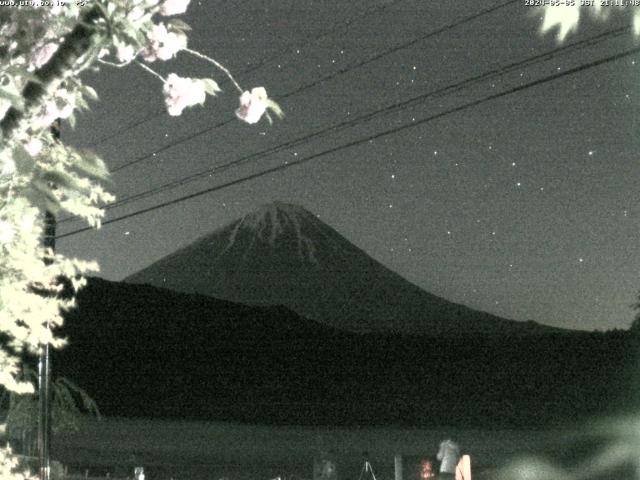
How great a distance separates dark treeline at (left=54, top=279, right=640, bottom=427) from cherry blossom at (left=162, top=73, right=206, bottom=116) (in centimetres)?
5412

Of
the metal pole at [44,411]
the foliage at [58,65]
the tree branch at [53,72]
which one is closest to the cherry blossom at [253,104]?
the foliage at [58,65]

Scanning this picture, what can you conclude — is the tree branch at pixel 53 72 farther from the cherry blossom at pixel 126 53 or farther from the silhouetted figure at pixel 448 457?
the silhouetted figure at pixel 448 457

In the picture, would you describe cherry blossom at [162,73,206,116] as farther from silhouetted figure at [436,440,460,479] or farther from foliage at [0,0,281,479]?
silhouetted figure at [436,440,460,479]

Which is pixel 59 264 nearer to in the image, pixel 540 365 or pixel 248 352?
pixel 540 365

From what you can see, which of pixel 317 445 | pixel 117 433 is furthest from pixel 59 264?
pixel 117 433

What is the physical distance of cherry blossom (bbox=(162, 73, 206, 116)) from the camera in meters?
5.21

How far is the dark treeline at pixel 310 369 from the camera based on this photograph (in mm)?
75694

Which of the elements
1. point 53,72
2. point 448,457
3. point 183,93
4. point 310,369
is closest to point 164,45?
point 183,93

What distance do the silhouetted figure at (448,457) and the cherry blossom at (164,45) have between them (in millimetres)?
9642

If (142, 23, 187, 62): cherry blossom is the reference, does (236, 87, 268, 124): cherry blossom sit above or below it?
below

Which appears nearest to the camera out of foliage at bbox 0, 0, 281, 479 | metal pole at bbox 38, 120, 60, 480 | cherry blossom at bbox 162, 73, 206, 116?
foliage at bbox 0, 0, 281, 479

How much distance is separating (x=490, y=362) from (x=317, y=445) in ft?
260

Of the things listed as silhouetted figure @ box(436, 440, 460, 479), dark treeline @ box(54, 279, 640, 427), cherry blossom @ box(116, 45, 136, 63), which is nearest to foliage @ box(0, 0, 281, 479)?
cherry blossom @ box(116, 45, 136, 63)

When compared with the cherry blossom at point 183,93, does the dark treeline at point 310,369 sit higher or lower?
higher
